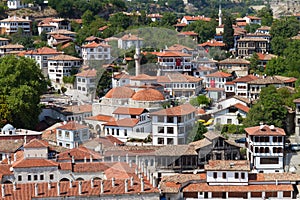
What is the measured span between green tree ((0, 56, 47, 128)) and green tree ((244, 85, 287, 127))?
23.5ft

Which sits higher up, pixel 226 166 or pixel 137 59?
pixel 137 59

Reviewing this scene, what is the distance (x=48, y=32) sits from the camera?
37.6 m

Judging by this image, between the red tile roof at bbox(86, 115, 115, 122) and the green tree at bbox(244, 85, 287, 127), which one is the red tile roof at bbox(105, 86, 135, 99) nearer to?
the red tile roof at bbox(86, 115, 115, 122)

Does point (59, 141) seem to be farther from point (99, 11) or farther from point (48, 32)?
point (99, 11)

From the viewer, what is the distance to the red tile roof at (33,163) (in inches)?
571

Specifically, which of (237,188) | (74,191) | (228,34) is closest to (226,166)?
(237,188)

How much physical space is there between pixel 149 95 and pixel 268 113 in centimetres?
583

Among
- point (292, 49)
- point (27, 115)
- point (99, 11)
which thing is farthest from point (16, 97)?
point (99, 11)

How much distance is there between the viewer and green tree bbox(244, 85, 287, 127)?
1956cm

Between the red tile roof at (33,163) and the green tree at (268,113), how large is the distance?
737 cm

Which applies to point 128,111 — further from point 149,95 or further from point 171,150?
point 171,150

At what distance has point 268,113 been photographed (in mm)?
19625

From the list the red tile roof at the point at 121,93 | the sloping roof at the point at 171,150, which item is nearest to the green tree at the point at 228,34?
the red tile roof at the point at 121,93

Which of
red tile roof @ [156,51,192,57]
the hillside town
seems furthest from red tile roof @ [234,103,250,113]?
red tile roof @ [156,51,192,57]
